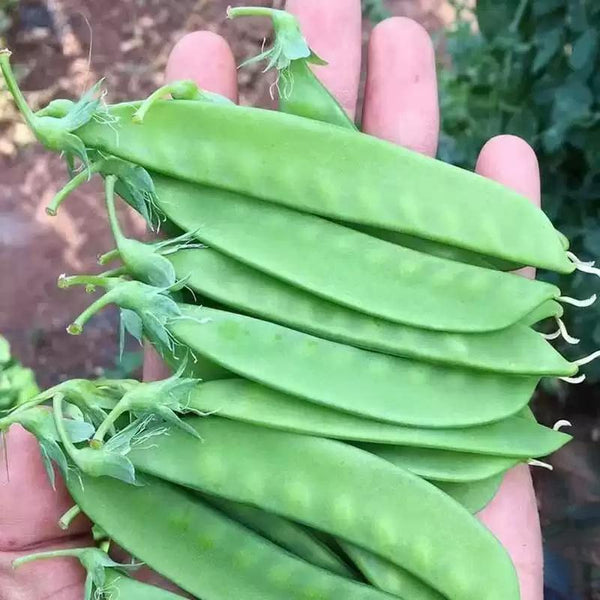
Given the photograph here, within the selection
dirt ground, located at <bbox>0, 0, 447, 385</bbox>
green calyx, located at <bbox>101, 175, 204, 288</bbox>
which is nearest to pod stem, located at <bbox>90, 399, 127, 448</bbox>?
green calyx, located at <bbox>101, 175, 204, 288</bbox>

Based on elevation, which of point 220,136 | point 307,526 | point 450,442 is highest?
point 220,136

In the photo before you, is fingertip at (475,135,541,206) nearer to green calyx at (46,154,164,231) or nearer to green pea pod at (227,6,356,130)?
green pea pod at (227,6,356,130)

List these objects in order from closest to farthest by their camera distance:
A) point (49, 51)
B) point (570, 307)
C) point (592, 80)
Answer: point (592, 80)
point (570, 307)
point (49, 51)

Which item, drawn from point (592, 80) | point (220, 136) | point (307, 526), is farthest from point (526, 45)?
point (307, 526)

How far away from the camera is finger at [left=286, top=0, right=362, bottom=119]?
1.96 meters

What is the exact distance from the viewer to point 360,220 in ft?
5.23

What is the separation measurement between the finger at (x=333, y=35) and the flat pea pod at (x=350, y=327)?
0.62 meters

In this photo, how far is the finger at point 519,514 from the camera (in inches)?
68.4

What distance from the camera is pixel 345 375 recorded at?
5.08ft

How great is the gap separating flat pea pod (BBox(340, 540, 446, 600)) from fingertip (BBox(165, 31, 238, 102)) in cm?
109

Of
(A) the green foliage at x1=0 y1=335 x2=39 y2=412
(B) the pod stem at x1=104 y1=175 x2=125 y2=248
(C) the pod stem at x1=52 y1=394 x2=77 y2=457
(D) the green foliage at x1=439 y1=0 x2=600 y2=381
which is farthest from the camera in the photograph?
(A) the green foliage at x1=0 y1=335 x2=39 y2=412

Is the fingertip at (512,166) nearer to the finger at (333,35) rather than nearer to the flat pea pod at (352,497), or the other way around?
the finger at (333,35)

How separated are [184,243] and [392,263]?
1.32 ft

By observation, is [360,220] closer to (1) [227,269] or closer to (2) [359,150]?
(2) [359,150]
